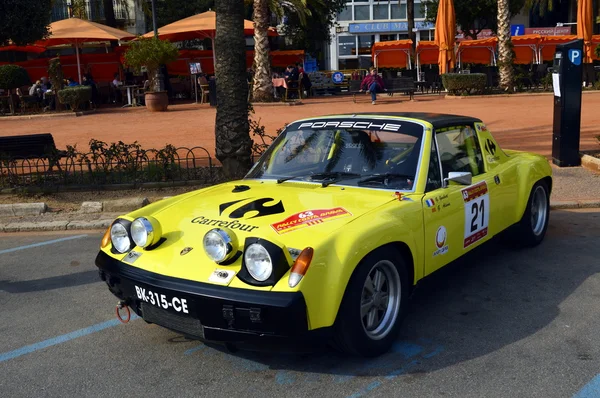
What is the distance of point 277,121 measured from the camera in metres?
Answer: 18.0

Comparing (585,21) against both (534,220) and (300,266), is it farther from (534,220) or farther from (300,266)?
(300,266)

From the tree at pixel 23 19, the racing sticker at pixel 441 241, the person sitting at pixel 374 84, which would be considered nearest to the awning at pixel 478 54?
the person sitting at pixel 374 84

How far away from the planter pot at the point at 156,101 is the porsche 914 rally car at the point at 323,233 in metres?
17.9

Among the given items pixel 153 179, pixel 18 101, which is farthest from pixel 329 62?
pixel 153 179

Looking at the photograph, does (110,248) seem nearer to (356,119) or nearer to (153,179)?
(356,119)

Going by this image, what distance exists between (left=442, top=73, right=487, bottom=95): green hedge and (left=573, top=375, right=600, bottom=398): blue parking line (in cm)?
2221

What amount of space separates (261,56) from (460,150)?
65.1 ft

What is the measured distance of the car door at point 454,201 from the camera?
15.0 feet

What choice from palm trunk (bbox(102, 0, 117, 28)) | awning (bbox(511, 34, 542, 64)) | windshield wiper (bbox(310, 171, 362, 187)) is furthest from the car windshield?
palm trunk (bbox(102, 0, 117, 28))

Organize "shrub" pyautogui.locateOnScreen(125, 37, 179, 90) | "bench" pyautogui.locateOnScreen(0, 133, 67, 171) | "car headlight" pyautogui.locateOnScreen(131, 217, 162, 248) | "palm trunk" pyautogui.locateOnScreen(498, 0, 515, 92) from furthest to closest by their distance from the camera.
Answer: "palm trunk" pyautogui.locateOnScreen(498, 0, 515, 92) → "shrub" pyautogui.locateOnScreen(125, 37, 179, 90) → "bench" pyautogui.locateOnScreen(0, 133, 67, 171) → "car headlight" pyautogui.locateOnScreen(131, 217, 162, 248)

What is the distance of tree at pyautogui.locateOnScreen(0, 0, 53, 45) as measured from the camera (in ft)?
33.0

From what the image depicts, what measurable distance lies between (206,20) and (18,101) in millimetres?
8014

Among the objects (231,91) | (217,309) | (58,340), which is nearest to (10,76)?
(231,91)

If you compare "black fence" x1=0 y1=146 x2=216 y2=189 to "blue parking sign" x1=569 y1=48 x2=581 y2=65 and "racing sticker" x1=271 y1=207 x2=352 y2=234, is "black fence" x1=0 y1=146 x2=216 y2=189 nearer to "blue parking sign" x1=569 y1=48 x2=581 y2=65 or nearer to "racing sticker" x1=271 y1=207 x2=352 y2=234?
"racing sticker" x1=271 y1=207 x2=352 y2=234
